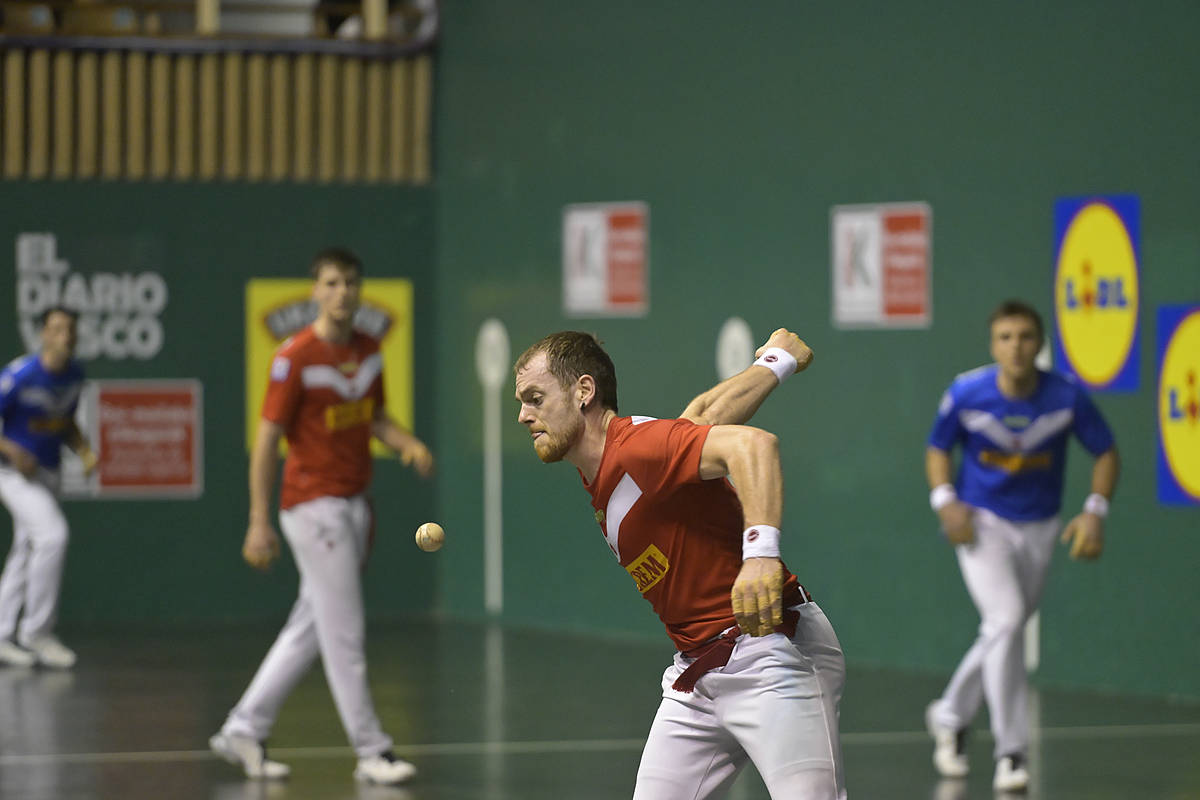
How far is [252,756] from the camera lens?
802cm

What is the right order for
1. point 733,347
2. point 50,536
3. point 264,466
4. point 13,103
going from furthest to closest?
point 13,103 → point 733,347 → point 50,536 → point 264,466

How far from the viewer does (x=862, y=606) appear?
11461 millimetres

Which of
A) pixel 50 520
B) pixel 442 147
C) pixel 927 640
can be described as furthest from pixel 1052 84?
pixel 50 520

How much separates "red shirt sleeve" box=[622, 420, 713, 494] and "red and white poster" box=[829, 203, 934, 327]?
700 centimetres

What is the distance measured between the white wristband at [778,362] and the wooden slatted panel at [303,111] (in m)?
9.51

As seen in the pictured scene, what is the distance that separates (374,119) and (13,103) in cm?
243

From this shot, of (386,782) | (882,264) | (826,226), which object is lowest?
(386,782)

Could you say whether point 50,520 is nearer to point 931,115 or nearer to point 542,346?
point 931,115

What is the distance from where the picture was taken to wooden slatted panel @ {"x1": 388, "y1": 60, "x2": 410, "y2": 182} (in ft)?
46.4

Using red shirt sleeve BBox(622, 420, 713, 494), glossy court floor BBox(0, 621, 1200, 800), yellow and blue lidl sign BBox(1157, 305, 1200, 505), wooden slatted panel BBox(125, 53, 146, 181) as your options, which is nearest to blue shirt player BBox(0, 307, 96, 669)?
glossy court floor BBox(0, 621, 1200, 800)

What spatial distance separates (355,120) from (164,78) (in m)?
1.33

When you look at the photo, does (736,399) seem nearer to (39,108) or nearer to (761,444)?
(761,444)

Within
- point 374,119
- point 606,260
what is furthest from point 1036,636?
point 374,119

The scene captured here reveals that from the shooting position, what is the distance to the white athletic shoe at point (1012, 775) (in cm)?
768
